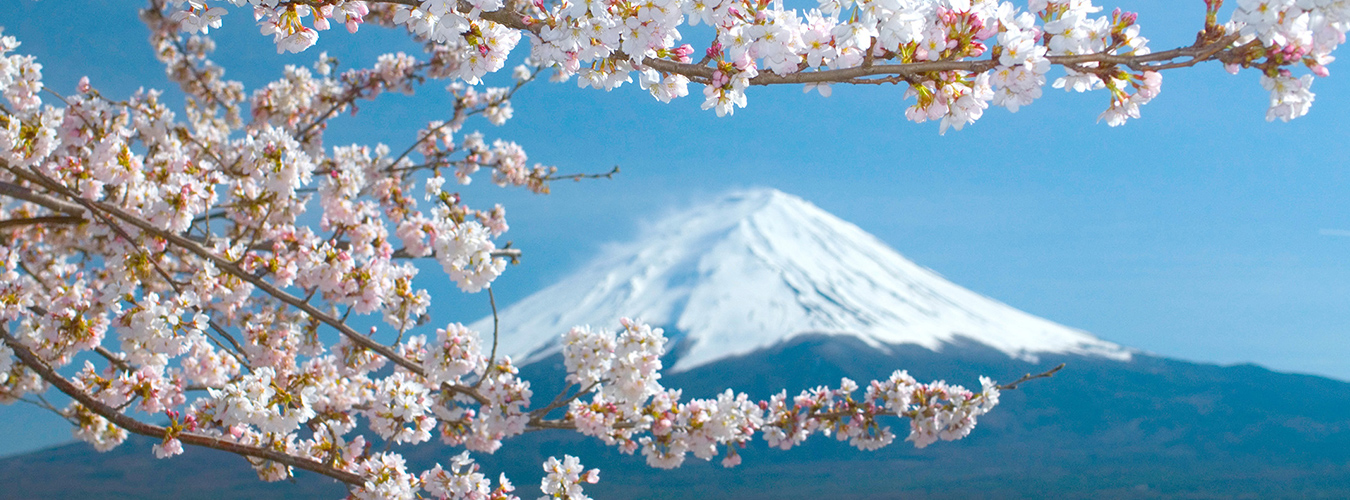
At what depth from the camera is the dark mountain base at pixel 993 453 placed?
49.1 m

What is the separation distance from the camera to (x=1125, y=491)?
45.6m

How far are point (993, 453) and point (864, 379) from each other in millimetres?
11266

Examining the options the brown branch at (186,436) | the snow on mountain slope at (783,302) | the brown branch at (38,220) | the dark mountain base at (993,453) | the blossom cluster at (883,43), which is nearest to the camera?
the blossom cluster at (883,43)

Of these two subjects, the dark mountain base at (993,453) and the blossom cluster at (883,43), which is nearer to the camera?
the blossom cluster at (883,43)

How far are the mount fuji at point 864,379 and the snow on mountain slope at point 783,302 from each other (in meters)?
0.23

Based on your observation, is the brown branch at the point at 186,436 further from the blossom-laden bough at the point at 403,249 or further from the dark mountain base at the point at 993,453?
the dark mountain base at the point at 993,453

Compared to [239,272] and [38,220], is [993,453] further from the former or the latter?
[38,220]

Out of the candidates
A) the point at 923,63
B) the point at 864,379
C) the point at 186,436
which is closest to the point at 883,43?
the point at 923,63

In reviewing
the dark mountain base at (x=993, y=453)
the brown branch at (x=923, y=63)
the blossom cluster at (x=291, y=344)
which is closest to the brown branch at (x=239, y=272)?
the blossom cluster at (x=291, y=344)

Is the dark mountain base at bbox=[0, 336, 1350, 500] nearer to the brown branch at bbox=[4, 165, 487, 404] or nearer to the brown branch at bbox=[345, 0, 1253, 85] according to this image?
the brown branch at bbox=[4, 165, 487, 404]

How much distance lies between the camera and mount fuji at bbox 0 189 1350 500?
51.1 metres

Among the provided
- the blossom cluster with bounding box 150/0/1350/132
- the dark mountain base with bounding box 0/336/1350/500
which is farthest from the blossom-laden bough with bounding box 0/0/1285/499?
the dark mountain base with bounding box 0/336/1350/500

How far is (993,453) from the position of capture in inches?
2451

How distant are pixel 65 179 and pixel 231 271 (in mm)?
1209
